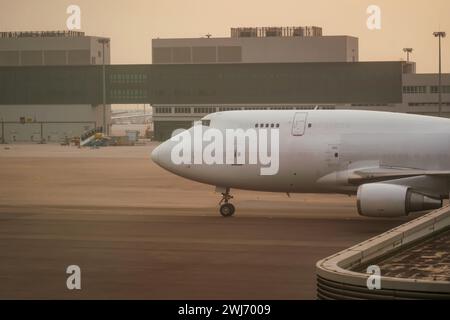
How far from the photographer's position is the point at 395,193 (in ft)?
113

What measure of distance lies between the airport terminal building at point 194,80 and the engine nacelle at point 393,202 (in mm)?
91488

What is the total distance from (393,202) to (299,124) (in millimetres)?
5653

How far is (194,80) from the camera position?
5630 inches

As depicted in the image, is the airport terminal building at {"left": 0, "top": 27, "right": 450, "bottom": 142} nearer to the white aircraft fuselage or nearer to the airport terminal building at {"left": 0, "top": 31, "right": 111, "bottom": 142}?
the airport terminal building at {"left": 0, "top": 31, "right": 111, "bottom": 142}

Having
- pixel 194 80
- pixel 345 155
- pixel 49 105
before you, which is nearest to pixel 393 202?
pixel 345 155

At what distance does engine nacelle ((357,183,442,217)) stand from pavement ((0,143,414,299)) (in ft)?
2.72

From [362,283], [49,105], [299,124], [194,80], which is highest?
[194,80]

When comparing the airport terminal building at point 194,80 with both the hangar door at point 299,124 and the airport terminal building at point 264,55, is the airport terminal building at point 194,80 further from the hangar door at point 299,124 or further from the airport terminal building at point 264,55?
the hangar door at point 299,124

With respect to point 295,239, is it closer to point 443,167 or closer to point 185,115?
point 443,167

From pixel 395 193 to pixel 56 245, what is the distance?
11.9 metres

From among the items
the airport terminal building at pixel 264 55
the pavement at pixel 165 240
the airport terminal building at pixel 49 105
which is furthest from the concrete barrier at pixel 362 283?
the airport terminal building at pixel 49 105

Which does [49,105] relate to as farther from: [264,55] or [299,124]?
[299,124]

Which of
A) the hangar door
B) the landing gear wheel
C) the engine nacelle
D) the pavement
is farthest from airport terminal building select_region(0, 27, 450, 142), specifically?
the engine nacelle

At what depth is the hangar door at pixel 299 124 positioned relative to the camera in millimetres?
38094
